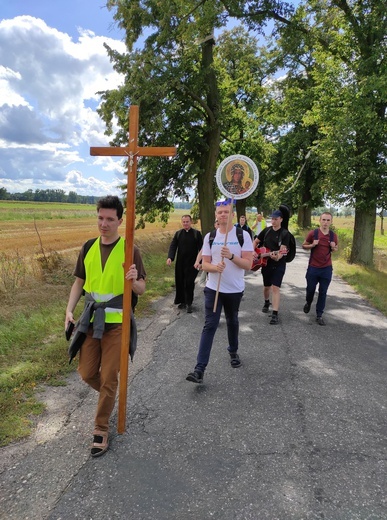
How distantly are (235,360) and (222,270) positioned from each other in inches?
52.2

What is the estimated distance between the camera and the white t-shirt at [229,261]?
4469mm

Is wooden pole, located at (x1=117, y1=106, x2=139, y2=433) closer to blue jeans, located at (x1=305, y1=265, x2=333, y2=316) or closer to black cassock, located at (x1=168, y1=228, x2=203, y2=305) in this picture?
black cassock, located at (x1=168, y1=228, x2=203, y2=305)

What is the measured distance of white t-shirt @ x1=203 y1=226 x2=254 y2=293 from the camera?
4.47 m

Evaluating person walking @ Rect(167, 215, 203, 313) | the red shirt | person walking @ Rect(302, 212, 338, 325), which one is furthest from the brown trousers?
the red shirt

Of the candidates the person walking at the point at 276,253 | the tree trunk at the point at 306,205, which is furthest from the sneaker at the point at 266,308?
the tree trunk at the point at 306,205

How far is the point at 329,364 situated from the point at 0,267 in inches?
296

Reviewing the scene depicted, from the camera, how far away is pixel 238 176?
5.09 m

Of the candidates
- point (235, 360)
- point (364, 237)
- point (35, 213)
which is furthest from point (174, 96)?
point (35, 213)

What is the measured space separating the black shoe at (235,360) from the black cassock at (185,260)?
2.95 meters

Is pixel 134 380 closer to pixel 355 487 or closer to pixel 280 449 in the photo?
pixel 280 449

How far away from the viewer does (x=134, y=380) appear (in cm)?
448

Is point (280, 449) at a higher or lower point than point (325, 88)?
lower

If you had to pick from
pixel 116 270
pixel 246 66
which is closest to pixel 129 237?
pixel 116 270

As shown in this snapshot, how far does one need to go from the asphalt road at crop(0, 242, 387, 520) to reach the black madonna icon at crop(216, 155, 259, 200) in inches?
89.1
